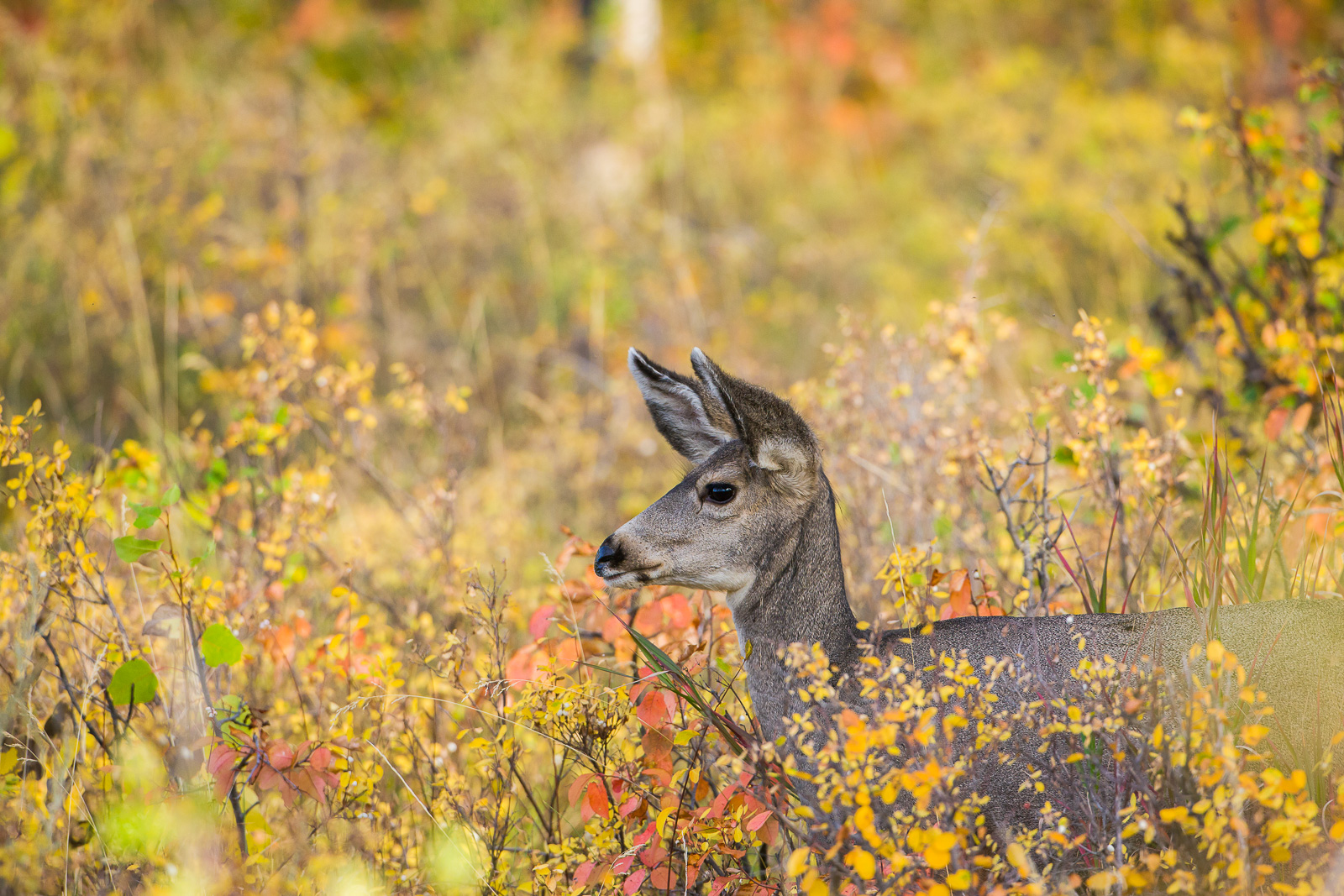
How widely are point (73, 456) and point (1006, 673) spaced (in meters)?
5.60

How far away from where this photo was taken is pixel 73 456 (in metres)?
6.45

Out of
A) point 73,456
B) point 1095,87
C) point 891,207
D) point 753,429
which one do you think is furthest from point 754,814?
point 1095,87

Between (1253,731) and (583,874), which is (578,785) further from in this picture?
(1253,731)

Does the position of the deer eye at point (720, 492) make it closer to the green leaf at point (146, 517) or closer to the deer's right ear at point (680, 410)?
the deer's right ear at point (680, 410)

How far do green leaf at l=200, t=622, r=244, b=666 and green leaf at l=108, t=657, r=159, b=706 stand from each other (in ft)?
0.58

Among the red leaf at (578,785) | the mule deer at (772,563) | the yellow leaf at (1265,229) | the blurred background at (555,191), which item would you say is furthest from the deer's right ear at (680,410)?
the yellow leaf at (1265,229)

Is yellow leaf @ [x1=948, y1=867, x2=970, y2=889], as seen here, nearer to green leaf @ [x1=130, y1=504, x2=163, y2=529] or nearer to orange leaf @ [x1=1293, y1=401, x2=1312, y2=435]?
green leaf @ [x1=130, y1=504, x2=163, y2=529]

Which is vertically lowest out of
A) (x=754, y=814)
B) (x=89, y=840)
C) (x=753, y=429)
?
(x=89, y=840)

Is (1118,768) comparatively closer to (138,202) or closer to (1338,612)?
(1338,612)

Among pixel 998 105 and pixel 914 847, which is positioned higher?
pixel 998 105

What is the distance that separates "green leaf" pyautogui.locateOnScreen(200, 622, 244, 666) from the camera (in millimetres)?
3211

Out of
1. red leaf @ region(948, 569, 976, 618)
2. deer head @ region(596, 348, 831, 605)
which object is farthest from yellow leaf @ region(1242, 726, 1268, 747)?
deer head @ region(596, 348, 831, 605)

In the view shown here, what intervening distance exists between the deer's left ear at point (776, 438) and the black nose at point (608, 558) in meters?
0.47

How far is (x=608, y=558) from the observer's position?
3.13 meters
